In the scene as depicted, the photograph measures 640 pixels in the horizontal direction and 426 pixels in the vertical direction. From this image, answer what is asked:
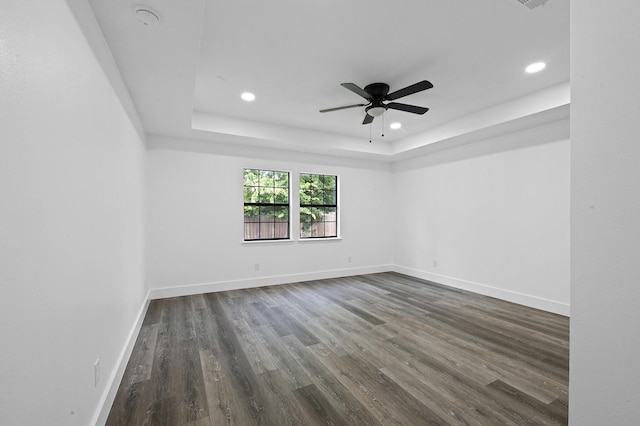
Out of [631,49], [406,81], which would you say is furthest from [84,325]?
[406,81]

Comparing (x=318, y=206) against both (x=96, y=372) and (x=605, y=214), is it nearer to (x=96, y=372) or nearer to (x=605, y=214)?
(x=96, y=372)

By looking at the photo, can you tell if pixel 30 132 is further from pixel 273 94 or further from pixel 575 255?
pixel 273 94

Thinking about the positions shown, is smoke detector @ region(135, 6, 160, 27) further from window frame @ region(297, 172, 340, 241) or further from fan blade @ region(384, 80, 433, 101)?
window frame @ region(297, 172, 340, 241)

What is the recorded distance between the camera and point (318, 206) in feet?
19.0

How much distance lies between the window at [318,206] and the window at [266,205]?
385mm

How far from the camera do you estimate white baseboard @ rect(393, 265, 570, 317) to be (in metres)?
3.69

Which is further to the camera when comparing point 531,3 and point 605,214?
point 531,3

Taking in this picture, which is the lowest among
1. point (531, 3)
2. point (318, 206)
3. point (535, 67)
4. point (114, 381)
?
point (114, 381)

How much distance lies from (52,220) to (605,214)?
1.95 metres

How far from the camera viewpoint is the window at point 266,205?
506 cm

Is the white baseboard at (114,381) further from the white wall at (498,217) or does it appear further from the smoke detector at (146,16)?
the white wall at (498,217)

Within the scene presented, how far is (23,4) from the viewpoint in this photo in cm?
98

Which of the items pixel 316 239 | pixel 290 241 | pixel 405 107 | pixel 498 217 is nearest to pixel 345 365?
pixel 405 107

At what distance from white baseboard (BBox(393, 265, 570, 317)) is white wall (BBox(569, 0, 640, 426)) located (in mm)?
3688
